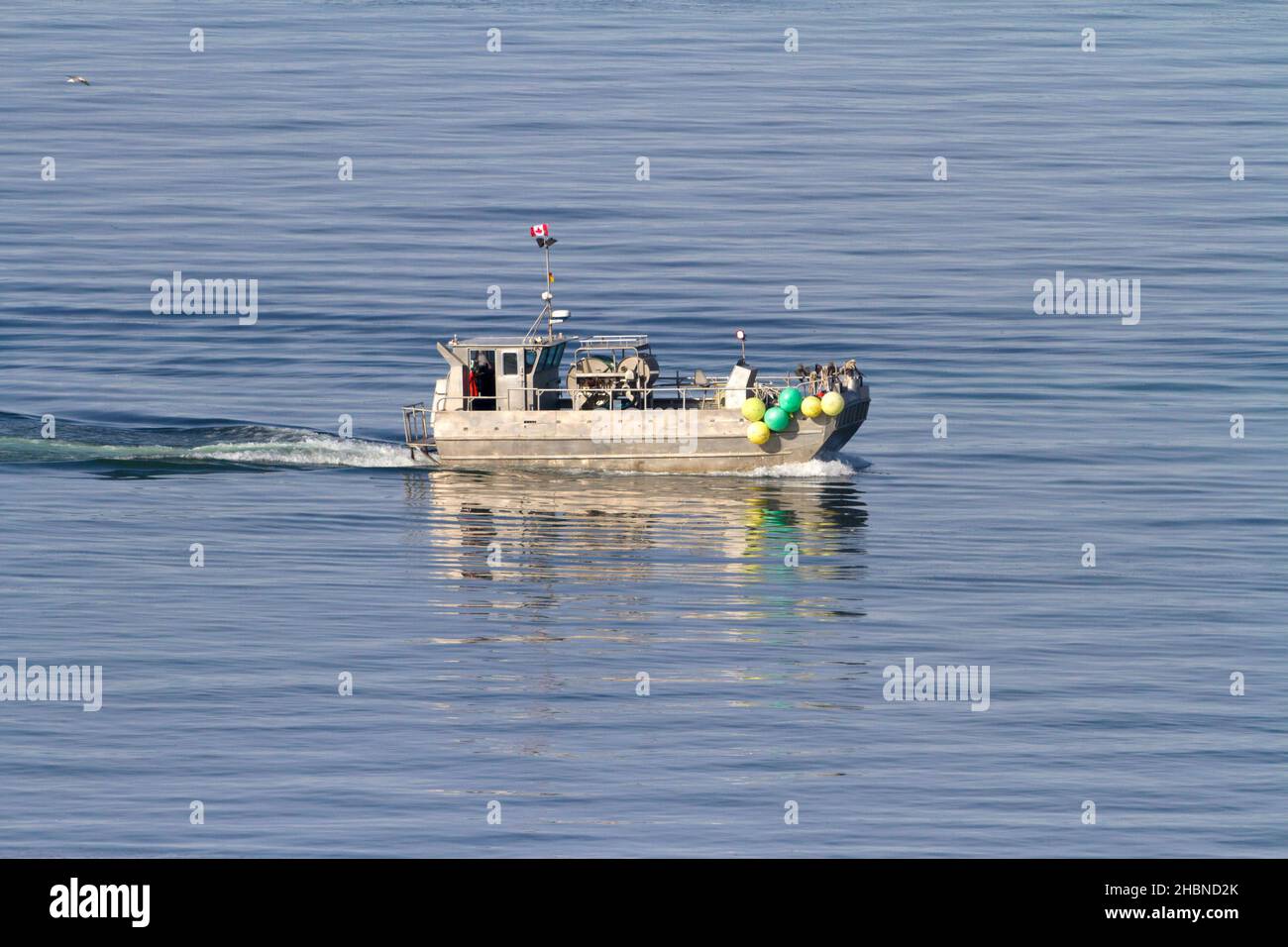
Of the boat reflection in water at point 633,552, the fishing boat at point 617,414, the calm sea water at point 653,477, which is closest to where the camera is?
the calm sea water at point 653,477

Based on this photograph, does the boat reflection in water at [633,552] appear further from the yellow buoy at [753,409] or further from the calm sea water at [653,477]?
the yellow buoy at [753,409]

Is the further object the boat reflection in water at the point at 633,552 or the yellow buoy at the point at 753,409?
the yellow buoy at the point at 753,409

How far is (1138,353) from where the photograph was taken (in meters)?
79.9

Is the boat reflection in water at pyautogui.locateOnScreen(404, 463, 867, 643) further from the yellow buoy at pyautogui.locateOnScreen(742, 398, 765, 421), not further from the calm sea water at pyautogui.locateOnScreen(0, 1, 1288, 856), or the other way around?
Result: the yellow buoy at pyautogui.locateOnScreen(742, 398, 765, 421)

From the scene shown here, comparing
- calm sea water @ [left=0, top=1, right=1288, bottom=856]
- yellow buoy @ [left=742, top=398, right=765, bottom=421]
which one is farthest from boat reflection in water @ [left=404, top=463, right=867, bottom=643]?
yellow buoy @ [left=742, top=398, right=765, bottom=421]

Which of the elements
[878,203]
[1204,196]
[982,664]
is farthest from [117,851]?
[1204,196]

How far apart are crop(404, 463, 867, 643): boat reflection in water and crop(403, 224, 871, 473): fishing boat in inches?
25.8

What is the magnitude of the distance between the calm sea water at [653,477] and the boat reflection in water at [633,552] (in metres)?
0.22

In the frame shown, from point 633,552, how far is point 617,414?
1007 cm

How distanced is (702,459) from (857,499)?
5.59 meters

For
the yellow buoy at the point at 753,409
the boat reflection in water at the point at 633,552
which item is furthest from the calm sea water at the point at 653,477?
the yellow buoy at the point at 753,409

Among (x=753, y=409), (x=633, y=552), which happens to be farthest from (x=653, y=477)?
(x=633, y=552)

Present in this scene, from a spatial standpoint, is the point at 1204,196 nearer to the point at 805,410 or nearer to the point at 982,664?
the point at 805,410

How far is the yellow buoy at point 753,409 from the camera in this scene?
6078 cm
